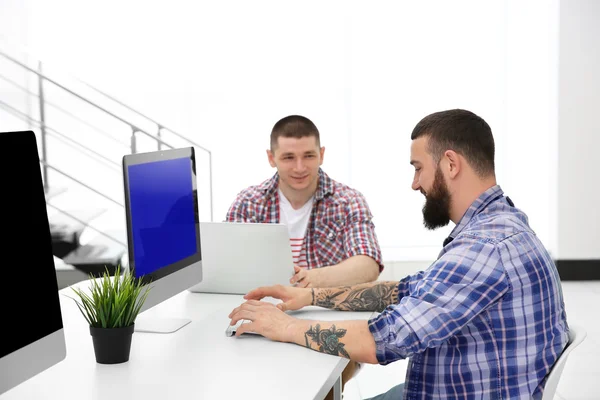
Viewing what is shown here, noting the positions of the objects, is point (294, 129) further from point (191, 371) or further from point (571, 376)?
point (571, 376)

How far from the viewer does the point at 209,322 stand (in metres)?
2.03

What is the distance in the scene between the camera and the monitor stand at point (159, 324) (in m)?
1.94

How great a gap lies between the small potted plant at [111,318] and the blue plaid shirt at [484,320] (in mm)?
556

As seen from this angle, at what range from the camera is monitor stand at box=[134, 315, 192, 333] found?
194 centimetres

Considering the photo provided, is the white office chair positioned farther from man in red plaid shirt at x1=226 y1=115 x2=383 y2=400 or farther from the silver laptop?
man in red plaid shirt at x1=226 y1=115 x2=383 y2=400

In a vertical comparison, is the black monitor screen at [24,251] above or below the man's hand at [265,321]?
above

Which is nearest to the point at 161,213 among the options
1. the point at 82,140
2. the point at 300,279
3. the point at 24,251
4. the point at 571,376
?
the point at 300,279

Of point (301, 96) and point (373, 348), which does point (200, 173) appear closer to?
Answer: point (301, 96)

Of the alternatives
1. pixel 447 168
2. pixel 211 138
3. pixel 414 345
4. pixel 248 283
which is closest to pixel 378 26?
pixel 211 138

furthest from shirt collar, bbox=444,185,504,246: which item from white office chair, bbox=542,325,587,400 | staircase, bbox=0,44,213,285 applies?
staircase, bbox=0,44,213,285

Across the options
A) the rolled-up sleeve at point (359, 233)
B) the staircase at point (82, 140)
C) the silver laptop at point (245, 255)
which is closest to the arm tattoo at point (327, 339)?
the silver laptop at point (245, 255)

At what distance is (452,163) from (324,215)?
47.0 inches

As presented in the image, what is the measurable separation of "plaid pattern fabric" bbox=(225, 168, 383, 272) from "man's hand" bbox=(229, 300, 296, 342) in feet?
3.22

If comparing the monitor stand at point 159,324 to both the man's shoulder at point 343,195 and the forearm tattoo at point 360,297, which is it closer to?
the forearm tattoo at point 360,297
